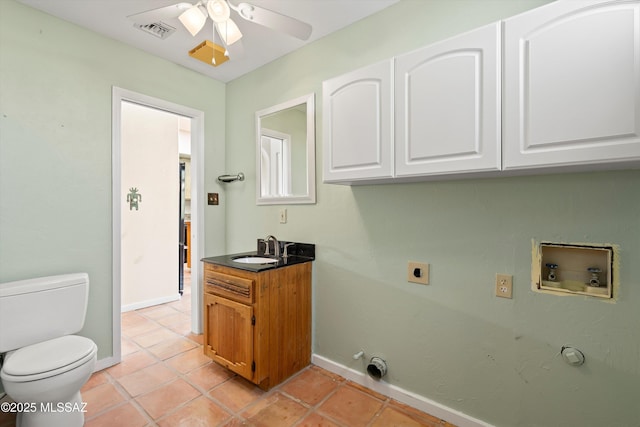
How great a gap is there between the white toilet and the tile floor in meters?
0.26

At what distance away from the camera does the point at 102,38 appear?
7.27 ft

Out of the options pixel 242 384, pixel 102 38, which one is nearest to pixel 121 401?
pixel 242 384

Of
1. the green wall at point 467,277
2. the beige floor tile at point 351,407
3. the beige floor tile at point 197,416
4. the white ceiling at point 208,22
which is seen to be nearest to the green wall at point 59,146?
the white ceiling at point 208,22

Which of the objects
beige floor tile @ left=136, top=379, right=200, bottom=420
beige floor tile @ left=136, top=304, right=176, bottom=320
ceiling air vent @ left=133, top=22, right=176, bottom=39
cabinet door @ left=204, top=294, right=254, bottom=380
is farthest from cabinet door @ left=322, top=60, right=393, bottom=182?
beige floor tile @ left=136, top=304, right=176, bottom=320

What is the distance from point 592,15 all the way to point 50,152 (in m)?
3.00

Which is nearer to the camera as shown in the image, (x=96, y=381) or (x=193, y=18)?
(x=193, y=18)

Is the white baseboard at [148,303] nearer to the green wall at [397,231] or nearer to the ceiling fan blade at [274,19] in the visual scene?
the green wall at [397,231]

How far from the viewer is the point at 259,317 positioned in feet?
6.24

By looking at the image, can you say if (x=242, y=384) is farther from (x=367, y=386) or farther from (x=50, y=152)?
(x=50, y=152)

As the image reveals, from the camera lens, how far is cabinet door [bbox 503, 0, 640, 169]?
1008 mm

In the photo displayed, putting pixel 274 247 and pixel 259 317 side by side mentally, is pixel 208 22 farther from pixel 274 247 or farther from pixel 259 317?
pixel 259 317

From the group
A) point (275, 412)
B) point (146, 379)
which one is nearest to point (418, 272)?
point (275, 412)

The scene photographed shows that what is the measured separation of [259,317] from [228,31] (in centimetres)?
170

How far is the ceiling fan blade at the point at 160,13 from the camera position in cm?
139
